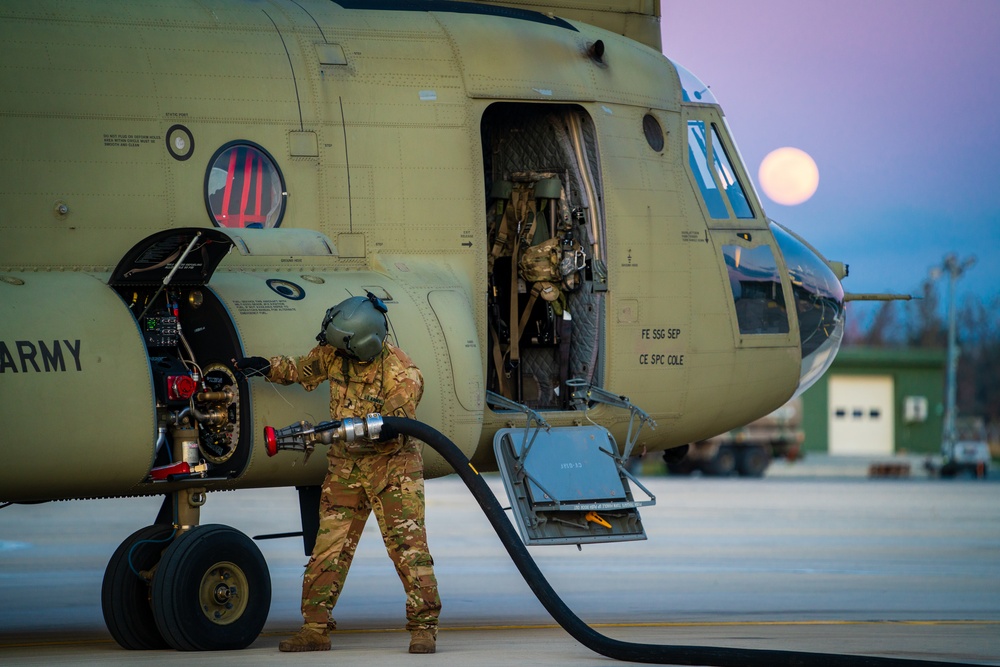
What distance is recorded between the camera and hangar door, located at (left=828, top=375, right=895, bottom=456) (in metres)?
72.8

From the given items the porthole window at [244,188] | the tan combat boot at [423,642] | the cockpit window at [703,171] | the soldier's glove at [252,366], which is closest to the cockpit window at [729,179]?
the cockpit window at [703,171]

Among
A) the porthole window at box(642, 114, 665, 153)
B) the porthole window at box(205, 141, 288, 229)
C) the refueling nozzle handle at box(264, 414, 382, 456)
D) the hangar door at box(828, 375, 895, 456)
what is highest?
the porthole window at box(642, 114, 665, 153)

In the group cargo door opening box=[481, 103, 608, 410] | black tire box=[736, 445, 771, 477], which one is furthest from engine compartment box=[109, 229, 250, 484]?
black tire box=[736, 445, 771, 477]

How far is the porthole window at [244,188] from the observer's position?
376 inches

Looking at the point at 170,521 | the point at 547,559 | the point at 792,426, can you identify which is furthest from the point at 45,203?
the point at 792,426

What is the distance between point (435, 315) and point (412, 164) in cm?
119

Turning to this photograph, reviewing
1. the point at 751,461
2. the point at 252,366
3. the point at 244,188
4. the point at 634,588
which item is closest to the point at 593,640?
the point at 252,366

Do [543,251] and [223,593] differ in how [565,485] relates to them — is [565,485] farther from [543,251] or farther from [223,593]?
[223,593]

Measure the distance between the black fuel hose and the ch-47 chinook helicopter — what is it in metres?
1.01

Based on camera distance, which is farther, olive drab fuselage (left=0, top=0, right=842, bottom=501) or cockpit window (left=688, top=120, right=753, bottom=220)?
cockpit window (left=688, top=120, right=753, bottom=220)

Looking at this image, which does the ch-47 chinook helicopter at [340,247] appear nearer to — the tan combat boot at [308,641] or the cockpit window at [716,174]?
the cockpit window at [716,174]

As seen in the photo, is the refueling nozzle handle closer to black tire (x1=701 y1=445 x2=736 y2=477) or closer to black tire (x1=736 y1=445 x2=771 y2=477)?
black tire (x1=701 y1=445 x2=736 y2=477)

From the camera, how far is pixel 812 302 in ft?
39.2

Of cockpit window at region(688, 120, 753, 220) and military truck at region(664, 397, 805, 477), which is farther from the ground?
cockpit window at region(688, 120, 753, 220)
